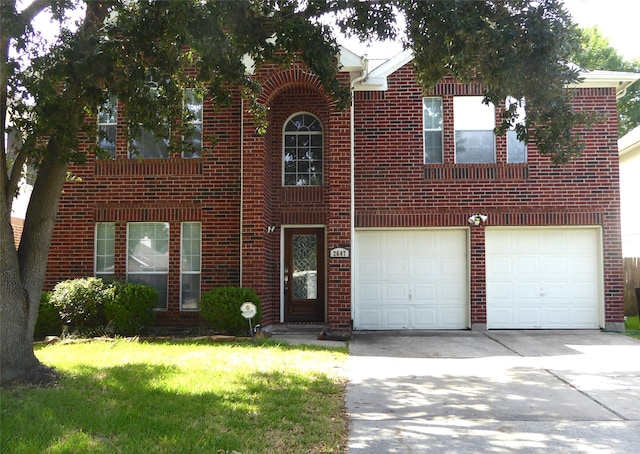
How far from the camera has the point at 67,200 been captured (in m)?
12.0

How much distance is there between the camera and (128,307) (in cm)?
1064

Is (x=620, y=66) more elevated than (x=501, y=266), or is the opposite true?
(x=620, y=66)

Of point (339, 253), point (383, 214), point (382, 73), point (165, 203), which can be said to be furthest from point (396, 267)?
point (165, 203)

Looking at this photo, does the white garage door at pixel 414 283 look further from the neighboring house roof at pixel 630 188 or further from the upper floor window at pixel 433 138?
the neighboring house roof at pixel 630 188

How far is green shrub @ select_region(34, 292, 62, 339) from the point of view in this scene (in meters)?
10.7

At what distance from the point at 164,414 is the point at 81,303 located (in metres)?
6.00

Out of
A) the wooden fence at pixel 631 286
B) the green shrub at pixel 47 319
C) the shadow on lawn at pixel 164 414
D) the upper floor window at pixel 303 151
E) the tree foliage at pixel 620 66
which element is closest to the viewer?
the shadow on lawn at pixel 164 414

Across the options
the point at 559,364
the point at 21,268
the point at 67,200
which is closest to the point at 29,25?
the point at 21,268

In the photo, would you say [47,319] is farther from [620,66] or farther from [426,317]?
[620,66]

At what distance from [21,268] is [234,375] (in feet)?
9.67

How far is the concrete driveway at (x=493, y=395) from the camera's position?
4.98 metres

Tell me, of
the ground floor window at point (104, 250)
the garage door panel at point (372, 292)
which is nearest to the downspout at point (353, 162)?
the garage door panel at point (372, 292)

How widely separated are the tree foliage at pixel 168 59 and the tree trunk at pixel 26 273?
0.04 feet

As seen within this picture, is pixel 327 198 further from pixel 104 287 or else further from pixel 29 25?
pixel 29 25
